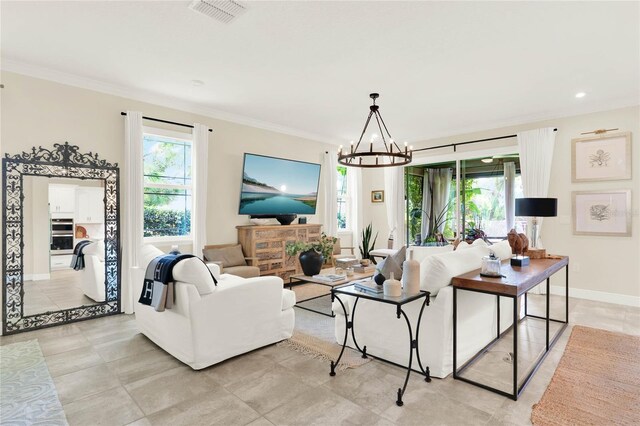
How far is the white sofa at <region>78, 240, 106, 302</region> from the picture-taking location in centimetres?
406

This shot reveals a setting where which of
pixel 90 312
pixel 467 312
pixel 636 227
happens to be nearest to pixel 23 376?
pixel 90 312

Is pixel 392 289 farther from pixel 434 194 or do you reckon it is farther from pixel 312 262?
pixel 434 194

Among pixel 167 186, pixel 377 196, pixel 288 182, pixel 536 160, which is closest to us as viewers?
pixel 167 186

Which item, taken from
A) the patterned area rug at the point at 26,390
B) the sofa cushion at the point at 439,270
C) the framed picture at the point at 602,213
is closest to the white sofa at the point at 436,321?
the sofa cushion at the point at 439,270

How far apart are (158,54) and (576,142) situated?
18.6 feet

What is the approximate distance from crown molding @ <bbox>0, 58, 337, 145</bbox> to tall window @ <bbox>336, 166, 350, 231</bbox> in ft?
5.94

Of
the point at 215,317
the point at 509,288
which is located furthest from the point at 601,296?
the point at 215,317

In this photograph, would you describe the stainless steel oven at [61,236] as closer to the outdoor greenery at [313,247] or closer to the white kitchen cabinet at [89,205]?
the white kitchen cabinet at [89,205]

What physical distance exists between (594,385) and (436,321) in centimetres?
125

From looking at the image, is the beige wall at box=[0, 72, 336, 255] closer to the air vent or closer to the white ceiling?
the white ceiling

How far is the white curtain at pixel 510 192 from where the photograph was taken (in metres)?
5.79

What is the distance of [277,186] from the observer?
5.95 metres

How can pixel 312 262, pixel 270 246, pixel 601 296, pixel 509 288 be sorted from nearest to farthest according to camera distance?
pixel 509 288
pixel 312 262
pixel 601 296
pixel 270 246

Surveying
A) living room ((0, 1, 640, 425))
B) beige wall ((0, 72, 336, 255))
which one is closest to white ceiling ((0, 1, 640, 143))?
living room ((0, 1, 640, 425))
